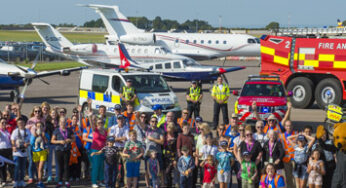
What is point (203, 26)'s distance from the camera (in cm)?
19250

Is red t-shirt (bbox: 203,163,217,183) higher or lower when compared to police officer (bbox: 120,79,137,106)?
lower

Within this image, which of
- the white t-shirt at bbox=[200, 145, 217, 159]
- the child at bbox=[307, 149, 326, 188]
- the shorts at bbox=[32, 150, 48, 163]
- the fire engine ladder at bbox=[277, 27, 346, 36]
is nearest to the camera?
the child at bbox=[307, 149, 326, 188]

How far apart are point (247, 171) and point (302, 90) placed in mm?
12448

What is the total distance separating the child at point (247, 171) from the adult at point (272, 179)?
36 cm

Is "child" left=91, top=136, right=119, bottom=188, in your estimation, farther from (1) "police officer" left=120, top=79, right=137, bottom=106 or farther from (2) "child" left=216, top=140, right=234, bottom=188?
(1) "police officer" left=120, top=79, right=137, bottom=106

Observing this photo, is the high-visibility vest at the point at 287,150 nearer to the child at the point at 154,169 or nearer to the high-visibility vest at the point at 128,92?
the child at the point at 154,169

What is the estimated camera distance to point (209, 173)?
10.0 m

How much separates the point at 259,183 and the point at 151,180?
2.06 meters

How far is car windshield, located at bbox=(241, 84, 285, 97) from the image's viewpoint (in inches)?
648

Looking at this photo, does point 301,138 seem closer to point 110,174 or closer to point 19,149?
point 110,174

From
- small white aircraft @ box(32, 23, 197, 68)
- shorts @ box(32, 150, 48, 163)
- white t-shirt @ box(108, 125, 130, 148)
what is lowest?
shorts @ box(32, 150, 48, 163)

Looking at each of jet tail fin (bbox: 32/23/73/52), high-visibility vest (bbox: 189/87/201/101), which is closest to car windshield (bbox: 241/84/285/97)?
high-visibility vest (bbox: 189/87/201/101)

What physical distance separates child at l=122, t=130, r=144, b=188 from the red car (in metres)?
5.41

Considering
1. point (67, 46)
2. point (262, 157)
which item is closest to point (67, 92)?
point (67, 46)
